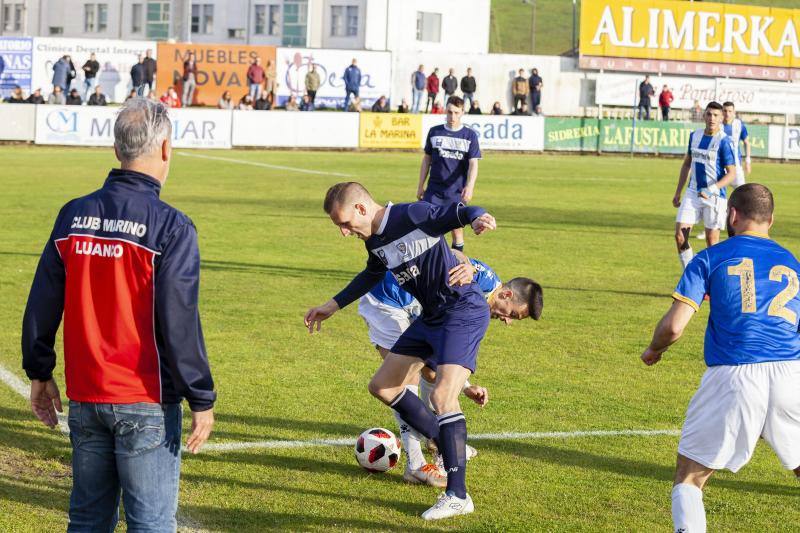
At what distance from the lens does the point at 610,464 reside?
7.78m

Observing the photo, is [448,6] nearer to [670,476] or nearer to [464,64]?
[464,64]

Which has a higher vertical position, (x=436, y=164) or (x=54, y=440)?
(x=436, y=164)

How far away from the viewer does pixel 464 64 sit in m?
65.3

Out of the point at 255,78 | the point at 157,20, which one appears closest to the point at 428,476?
the point at 255,78

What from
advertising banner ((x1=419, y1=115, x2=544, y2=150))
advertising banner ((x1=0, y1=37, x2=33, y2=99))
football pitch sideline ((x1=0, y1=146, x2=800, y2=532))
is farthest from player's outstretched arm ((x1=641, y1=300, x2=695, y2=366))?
advertising banner ((x1=0, y1=37, x2=33, y2=99))

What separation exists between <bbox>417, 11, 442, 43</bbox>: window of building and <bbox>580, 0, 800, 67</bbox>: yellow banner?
51.5 feet

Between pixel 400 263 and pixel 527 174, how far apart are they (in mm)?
29070

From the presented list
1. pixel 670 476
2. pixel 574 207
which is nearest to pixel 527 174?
pixel 574 207

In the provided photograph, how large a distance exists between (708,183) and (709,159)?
0.34 m

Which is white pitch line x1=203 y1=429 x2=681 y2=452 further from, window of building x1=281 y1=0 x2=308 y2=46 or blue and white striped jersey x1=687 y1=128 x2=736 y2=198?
window of building x1=281 y1=0 x2=308 y2=46

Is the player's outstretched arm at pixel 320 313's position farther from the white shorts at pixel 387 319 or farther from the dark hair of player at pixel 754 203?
the dark hair of player at pixel 754 203

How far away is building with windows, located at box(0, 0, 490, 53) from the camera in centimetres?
7331

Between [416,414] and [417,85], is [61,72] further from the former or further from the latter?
[416,414]

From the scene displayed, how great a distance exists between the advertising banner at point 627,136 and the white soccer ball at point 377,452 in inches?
1554
